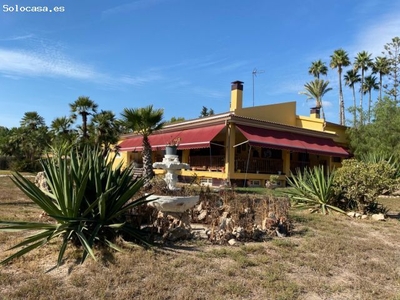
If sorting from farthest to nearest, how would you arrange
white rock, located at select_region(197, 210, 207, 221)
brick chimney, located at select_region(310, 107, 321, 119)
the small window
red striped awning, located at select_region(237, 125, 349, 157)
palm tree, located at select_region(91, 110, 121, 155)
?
brick chimney, located at select_region(310, 107, 321, 119)
palm tree, located at select_region(91, 110, 121, 155)
the small window
red striped awning, located at select_region(237, 125, 349, 157)
white rock, located at select_region(197, 210, 207, 221)

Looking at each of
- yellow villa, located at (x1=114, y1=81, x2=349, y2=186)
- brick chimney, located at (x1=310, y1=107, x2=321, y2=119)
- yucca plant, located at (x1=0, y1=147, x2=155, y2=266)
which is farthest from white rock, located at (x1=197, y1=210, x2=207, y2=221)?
brick chimney, located at (x1=310, y1=107, x2=321, y2=119)

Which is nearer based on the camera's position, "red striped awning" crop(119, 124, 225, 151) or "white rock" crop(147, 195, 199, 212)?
"white rock" crop(147, 195, 199, 212)

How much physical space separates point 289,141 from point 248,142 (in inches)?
140

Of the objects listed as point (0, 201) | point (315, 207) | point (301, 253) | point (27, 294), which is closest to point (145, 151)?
point (0, 201)

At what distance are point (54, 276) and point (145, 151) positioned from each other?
12.4m

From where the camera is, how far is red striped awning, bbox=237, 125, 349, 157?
1917cm

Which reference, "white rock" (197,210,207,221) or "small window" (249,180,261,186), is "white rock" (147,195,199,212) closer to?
"white rock" (197,210,207,221)

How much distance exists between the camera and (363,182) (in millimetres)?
9844

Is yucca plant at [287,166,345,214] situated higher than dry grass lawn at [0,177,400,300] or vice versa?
yucca plant at [287,166,345,214]

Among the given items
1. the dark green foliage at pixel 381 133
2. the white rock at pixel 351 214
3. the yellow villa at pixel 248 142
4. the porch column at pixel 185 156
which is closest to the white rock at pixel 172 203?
the white rock at pixel 351 214

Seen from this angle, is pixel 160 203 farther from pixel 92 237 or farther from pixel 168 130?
pixel 168 130

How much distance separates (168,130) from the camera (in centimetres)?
2428

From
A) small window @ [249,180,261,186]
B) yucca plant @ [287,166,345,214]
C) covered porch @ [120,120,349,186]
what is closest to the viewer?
yucca plant @ [287,166,345,214]

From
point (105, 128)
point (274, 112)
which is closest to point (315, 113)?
point (274, 112)
